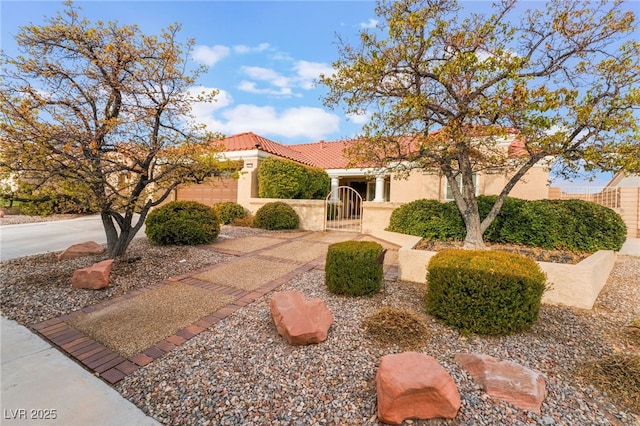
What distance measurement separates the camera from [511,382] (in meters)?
2.56

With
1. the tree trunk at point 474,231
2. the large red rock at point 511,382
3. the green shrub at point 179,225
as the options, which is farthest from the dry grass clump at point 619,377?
the green shrub at point 179,225

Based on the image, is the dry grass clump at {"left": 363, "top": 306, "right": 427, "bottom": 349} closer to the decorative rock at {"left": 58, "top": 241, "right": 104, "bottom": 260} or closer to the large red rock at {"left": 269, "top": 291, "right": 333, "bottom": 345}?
the large red rock at {"left": 269, "top": 291, "right": 333, "bottom": 345}

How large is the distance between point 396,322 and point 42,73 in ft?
25.6

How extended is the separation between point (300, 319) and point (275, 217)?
370 inches

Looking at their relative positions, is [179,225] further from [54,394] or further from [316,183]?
[316,183]

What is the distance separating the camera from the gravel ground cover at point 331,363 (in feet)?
7.84

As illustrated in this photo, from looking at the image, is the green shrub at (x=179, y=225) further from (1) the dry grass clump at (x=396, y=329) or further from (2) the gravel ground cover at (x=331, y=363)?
(1) the dry grass clump at (x=396, y=329)

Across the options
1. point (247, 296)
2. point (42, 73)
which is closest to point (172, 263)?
point (247, 296)

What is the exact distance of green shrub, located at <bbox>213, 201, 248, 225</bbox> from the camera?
1407 centimetres

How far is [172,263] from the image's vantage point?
665 cm

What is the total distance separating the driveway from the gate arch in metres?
8.54

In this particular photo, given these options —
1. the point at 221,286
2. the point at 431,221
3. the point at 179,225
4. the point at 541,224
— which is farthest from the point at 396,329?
the point at 179,225

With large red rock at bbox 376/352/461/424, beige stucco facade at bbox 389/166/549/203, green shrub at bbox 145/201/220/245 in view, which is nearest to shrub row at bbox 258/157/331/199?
beige stucco facade at bbox 389/166/549/203

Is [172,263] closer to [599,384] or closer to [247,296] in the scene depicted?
[247,296]
